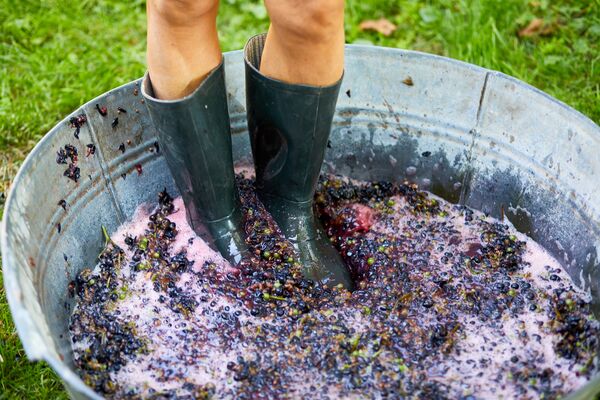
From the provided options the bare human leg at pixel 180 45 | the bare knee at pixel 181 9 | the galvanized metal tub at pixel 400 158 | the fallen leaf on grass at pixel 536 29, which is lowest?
the fallen leaf on grass at pixel 536 29

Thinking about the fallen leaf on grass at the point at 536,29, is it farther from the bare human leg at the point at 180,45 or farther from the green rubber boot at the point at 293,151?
the bare human leg at the point at 180,45

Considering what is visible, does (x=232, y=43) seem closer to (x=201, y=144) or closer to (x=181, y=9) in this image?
(x=201, y=144)

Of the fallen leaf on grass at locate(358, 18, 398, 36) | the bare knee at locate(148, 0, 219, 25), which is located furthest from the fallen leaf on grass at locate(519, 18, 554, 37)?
the bare knee at locate(148, 0, 219, 25)

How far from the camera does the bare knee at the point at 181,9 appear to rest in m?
1.48

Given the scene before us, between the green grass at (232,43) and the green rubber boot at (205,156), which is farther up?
the green rubber boot at (205,156)

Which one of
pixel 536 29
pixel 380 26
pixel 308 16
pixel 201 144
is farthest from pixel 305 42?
pixel 536 29

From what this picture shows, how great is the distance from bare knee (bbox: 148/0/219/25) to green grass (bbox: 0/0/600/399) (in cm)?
114

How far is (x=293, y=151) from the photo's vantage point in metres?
1.77

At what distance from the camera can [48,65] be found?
2.74 meters

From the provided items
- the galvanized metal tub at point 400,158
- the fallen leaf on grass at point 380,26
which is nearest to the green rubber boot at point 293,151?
the galvanized metal tub at point 400,158

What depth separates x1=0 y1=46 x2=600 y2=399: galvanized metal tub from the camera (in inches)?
65.7

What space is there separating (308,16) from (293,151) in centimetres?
41

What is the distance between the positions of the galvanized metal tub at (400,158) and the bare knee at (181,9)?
371 mm

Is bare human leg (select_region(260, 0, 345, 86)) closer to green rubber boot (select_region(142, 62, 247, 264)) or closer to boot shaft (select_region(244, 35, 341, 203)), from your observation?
boot shaft (select_region(244, 35, 341, 203))
